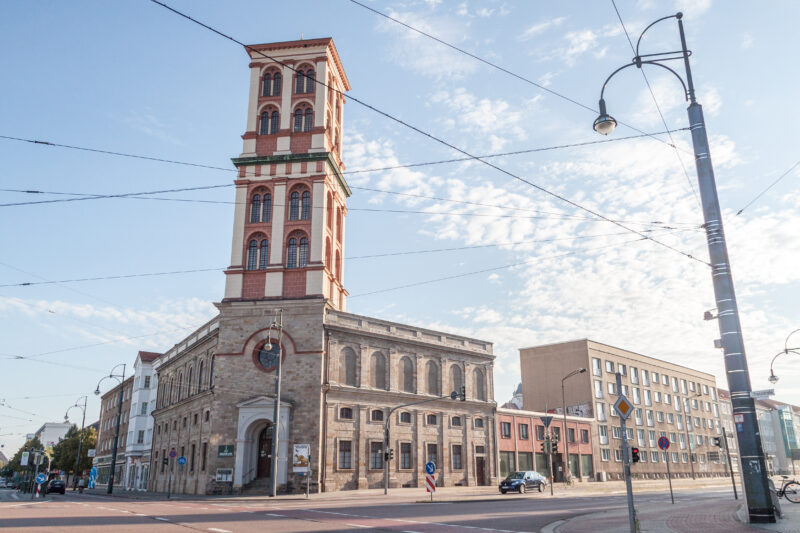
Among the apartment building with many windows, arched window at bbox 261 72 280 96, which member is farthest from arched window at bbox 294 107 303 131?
the apartment building with many windows

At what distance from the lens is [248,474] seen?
39.8 meters

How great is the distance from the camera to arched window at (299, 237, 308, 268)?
145 feet

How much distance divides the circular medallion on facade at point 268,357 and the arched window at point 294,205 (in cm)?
971

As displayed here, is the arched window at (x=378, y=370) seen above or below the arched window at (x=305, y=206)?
below

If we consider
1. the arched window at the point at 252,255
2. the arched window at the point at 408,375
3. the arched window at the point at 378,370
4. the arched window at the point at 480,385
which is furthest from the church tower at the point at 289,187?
the arched window at the point at 480,385

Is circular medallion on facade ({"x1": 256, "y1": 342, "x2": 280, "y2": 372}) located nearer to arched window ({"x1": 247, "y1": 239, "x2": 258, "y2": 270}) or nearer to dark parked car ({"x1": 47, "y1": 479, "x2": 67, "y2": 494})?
arched window ({"x1": 247, "y1": 239, "x2": 258, "y2": 270})

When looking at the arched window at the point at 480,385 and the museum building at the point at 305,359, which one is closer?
the museum building at the point at 305,359

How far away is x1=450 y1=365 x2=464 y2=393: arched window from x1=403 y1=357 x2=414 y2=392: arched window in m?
4.71

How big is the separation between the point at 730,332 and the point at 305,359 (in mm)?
30467

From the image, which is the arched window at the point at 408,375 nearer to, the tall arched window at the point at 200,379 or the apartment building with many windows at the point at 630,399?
the tall arched window at the point at 200,379

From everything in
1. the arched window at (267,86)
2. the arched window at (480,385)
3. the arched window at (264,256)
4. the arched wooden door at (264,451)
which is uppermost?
the arched window at (267,86)

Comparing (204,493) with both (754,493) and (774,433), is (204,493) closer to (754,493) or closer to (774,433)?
(754,493)

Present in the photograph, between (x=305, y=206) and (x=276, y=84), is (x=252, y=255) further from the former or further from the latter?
(x=276, y=84)

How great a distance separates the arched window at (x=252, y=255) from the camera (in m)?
44.9
